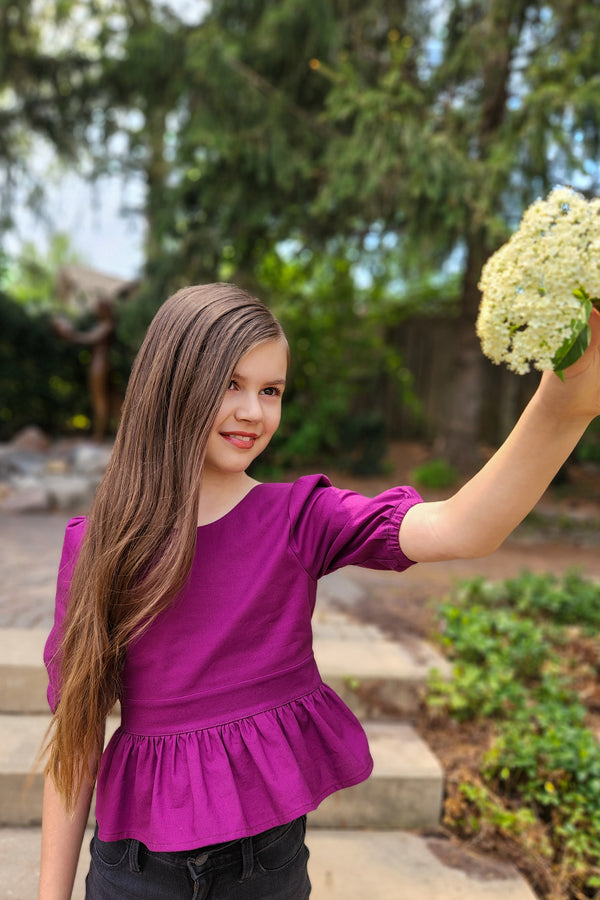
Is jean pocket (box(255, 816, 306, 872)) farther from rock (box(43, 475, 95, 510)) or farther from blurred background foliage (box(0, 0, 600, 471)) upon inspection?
rock (box(43, 475, 95, 510))

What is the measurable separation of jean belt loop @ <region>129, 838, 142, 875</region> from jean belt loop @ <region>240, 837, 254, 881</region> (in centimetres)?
17

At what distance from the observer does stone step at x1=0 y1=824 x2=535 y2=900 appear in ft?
6.57

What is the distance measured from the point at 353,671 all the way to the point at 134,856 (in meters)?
1.73

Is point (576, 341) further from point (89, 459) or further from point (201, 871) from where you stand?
point (89, 459)

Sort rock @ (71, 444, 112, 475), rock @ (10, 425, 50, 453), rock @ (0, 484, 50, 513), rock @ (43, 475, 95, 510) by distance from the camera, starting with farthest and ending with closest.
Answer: rock @ (10, 425, 50, 453) → rock @ (71, 444, 112, 475) → rock @ (43, 475, 95, 510) → rock @ (0, 484, 50, 513)

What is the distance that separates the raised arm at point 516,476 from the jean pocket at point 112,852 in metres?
0.68

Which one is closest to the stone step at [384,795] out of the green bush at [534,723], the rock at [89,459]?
the green bush at [534,723]

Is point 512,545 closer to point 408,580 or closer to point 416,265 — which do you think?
point 408,580

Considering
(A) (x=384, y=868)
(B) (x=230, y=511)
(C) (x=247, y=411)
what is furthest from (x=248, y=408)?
(A) (x=384, y=868)

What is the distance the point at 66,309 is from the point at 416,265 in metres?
5.50

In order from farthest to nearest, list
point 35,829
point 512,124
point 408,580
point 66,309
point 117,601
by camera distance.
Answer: point 66,309
point 512,124
point 408,580
point 35,829
point 117,601

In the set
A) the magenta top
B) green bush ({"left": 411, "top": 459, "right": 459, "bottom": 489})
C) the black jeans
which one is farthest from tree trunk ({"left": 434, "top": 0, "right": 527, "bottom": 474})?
the black jeans

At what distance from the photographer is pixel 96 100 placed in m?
8.32

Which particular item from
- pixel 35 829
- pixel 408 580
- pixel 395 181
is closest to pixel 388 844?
pixel 35 829
